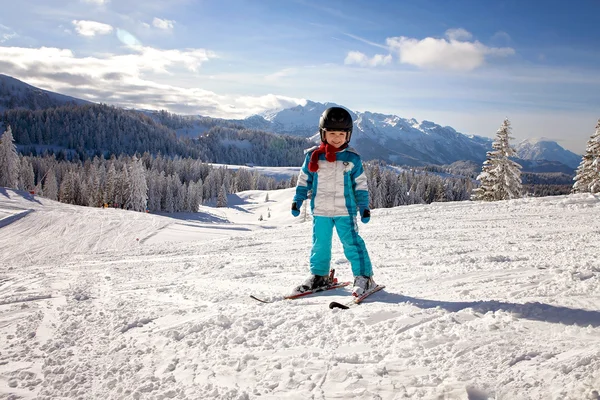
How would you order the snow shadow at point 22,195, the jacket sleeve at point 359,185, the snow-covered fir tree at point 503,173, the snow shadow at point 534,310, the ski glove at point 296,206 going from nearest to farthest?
1. the snow shadow at point 534,310
2. the jacket sleeve at point 359,185
3. the ski glove at point 296,206
4. the snow shadow at point 22,195
5. the snow-covered fir tree at point 503,173

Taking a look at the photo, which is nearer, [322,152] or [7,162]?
[322,152]

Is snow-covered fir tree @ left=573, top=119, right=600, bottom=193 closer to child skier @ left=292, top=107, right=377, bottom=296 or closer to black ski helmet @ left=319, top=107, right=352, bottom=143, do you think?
child skier @ left=292, top=107, right=377, bottom=296

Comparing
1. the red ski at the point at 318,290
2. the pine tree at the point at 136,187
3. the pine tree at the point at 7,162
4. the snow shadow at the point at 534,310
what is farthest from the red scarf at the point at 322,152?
the pine tree at the point at 7,162

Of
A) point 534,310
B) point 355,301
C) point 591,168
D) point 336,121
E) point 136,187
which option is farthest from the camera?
Result: point 136,187

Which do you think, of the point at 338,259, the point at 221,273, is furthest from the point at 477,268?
the point at 221,273

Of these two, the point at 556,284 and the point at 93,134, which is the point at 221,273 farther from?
the point at 93,134

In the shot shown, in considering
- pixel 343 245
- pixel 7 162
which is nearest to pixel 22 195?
pixel 7 162

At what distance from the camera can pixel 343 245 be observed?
448cm

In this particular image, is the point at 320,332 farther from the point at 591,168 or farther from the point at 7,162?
the point at 7,162

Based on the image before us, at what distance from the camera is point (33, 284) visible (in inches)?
238

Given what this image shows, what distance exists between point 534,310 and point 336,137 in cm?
291

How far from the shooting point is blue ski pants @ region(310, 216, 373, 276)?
4.45 metres

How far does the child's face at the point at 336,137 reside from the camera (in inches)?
178

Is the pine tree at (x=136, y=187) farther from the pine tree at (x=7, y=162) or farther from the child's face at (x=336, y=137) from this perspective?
the child's face at (x=336, y=137)
